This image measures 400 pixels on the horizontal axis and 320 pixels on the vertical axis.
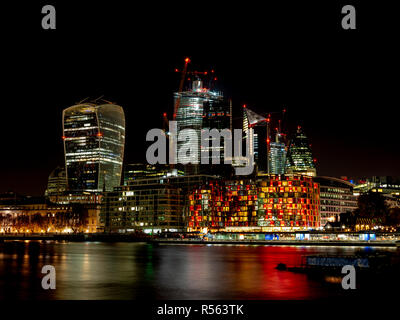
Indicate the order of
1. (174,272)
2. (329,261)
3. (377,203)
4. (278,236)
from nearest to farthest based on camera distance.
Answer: (329,261), (174,272), (377,203), (278,236)

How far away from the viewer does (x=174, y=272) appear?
222 ft

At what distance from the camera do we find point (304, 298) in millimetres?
40438

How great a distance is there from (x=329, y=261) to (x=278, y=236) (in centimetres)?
13236

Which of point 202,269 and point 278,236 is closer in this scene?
Answer: point 202,269

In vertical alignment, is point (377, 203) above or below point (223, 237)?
above

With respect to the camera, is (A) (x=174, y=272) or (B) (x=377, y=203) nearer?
(A) (x=174, y=272)
